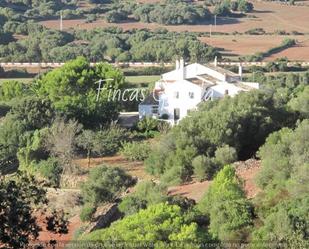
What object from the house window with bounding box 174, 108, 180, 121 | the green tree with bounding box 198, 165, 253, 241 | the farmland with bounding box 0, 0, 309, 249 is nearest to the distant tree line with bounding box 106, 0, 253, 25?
the farmland with bounding box 0, 0, 309, 249

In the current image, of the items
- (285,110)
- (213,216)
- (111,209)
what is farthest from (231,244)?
(285,110)

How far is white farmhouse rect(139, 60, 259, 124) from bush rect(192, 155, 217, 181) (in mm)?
10488

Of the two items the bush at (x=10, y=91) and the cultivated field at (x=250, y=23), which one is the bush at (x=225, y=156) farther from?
the cultivated field at (x=250, y=23)

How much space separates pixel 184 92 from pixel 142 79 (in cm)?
1800

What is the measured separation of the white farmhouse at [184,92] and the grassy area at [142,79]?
12.6 meters

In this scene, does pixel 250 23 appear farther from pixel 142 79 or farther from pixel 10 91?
pixel 10 91

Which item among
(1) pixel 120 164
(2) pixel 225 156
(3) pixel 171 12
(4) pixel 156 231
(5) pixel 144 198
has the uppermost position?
(4) pixel 156 231

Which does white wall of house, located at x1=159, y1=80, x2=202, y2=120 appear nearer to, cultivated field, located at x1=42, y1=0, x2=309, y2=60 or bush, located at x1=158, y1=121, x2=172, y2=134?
bush, located at x1=158, y1=121, x2=172, y2=134

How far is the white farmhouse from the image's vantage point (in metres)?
35.5

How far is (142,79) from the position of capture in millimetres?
53656

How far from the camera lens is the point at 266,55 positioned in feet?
230

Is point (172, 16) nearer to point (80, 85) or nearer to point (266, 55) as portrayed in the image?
point (266, 55)

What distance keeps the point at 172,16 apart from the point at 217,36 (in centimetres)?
1127


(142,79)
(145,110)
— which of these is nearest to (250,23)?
(142,79)
